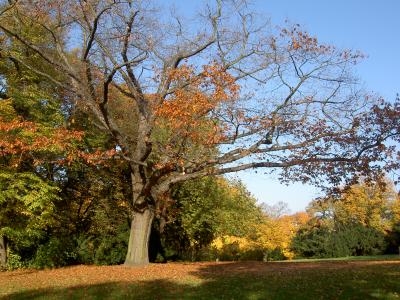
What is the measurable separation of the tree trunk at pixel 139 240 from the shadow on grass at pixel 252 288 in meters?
4.98

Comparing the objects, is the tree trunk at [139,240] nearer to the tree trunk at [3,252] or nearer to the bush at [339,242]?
the tree trunk at [3,252]

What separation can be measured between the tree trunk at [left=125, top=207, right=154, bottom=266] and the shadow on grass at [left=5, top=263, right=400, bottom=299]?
4983 mm

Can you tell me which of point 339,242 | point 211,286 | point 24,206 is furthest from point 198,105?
point 339,242

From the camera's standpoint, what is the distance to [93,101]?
1727cm

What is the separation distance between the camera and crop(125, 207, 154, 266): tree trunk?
1802cm

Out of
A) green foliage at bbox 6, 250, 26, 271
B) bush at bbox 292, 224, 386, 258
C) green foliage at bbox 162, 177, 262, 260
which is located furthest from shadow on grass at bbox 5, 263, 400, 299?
bush at bbox 292, 224, 386, 258

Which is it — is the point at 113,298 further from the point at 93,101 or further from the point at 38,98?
the point at 38,98

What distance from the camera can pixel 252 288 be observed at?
442 inches

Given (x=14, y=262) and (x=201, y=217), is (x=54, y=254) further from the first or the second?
(x=201, y=217)

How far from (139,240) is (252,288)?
7897mm

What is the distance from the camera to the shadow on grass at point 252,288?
10047 mm

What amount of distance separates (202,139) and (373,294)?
7467 millimetres

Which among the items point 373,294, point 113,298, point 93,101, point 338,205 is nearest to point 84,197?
point 93,101

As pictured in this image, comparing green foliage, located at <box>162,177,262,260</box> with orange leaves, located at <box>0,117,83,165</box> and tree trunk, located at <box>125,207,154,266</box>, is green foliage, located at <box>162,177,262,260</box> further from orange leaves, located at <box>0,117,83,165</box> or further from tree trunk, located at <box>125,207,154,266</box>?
orange leaves, located at <box>0,117,83,165</box>
